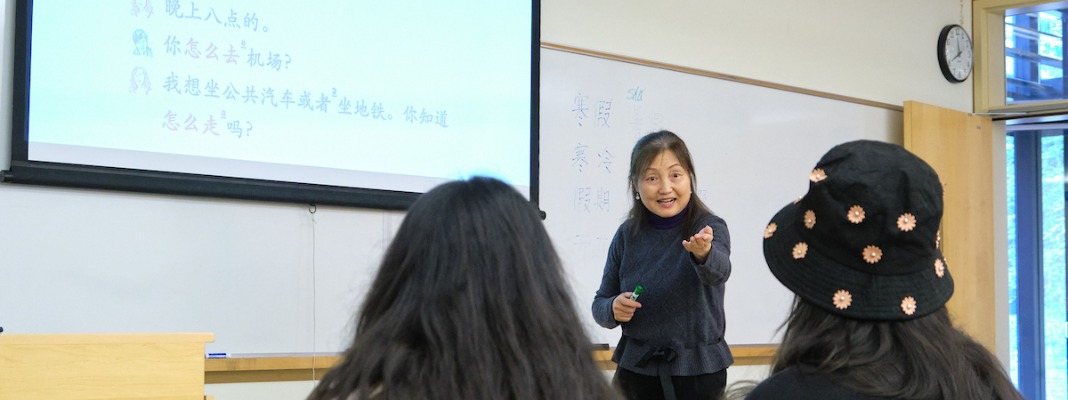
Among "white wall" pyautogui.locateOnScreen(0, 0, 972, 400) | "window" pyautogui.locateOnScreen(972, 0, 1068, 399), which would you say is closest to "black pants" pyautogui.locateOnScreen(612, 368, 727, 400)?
"white wall" pyautogui.locateOnScreen(0, 0, 972, 400)

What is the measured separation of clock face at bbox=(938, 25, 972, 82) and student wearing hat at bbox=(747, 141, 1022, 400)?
16.2 ft

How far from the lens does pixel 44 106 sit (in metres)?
2.98

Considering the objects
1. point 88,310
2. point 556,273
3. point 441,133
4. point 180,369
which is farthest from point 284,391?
point 556,273

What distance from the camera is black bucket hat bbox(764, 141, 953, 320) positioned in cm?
117

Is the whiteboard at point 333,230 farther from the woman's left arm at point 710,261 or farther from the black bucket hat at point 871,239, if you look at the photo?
the black bucket hat at point 871,239

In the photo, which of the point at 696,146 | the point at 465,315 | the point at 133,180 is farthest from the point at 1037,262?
the point at 465,315

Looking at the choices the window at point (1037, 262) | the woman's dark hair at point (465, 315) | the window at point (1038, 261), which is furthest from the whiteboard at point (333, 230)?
the window at point (1038, 261)

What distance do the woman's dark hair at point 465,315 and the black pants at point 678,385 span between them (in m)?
1.45

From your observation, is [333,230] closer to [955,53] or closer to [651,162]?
[651,162]

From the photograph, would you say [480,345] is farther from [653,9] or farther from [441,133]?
[653,9]

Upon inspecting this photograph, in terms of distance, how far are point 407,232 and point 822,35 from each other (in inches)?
176

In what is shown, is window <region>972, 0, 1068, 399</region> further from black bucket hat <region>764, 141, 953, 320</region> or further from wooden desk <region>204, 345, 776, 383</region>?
black bucket hat <region>764, 141, 953, 320</region>

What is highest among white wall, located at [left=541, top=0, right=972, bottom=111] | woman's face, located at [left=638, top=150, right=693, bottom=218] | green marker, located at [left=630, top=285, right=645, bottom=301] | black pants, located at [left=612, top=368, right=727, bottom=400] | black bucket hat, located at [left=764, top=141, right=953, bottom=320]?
white wall, located at [left=541, top=0, right=972, bottom=111]

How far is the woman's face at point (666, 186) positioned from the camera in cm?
263
